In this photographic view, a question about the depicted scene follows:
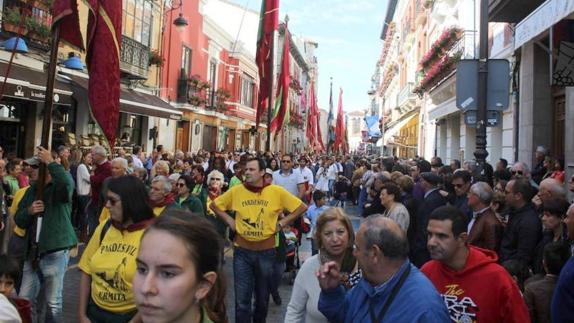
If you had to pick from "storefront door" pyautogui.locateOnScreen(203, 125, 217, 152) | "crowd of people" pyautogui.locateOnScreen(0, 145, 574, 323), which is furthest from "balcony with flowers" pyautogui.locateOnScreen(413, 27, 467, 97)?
"storefront door" pyautogui.locateOnScreen(203, 125, 217, 152)

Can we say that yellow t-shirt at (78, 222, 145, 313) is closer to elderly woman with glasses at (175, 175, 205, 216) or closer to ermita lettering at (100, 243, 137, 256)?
ermita lettering at (100, 243, 137, 256)

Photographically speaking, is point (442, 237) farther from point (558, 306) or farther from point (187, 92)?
point (187, 92)

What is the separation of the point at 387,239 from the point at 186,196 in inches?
195

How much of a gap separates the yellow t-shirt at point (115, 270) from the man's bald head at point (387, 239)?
58.7 inches

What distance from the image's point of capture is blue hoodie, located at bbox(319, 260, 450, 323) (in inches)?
95.0

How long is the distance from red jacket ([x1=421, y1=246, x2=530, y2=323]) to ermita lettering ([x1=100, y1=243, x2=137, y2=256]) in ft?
6.23

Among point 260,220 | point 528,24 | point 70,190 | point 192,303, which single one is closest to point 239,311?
point 260,220

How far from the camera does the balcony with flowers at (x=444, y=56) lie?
1783 centimetres

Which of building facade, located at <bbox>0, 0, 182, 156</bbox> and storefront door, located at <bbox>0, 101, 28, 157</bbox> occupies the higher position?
building facade, located at <bbox>0, 0, 182, 156</bbox>

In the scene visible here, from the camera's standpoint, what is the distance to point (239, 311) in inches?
207

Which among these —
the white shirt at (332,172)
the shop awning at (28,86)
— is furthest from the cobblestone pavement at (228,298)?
the white shirt at (332,172)

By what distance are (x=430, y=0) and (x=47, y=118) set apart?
22892 mm

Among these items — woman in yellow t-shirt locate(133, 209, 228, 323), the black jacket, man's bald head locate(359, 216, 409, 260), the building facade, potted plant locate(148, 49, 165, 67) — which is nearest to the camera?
woman in yellow t-shirt locate(133, 209, 228, 323)

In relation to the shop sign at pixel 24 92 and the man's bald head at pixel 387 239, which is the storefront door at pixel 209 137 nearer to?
the shop sign at pixel 24 92
